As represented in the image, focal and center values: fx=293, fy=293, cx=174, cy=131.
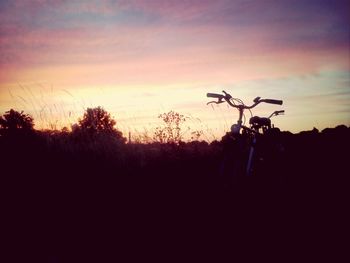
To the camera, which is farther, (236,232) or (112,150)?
(112,150)

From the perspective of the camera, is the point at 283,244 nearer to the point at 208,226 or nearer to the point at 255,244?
the point at 255,244

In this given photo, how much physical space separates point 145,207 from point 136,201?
0.74ft

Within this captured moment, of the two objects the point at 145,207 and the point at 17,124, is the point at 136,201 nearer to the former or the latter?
the point at 145,207

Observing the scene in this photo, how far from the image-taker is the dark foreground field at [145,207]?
365 centimetres

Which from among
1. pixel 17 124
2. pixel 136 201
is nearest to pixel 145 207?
pixel 136 201

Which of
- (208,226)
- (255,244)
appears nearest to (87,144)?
(208,226)

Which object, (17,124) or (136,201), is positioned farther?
(17,124)

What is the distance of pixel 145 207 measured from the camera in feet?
15.4

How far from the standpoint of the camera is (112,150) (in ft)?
23.2

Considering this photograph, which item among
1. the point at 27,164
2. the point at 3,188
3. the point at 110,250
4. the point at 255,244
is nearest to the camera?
the point at 110,250

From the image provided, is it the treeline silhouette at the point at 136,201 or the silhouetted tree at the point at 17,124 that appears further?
the silhouetted tree at the point at 17,124

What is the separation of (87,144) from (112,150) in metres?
0.72

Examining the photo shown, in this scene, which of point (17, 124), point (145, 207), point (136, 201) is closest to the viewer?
point (145, 207)

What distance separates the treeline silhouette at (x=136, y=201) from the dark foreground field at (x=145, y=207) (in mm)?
15
